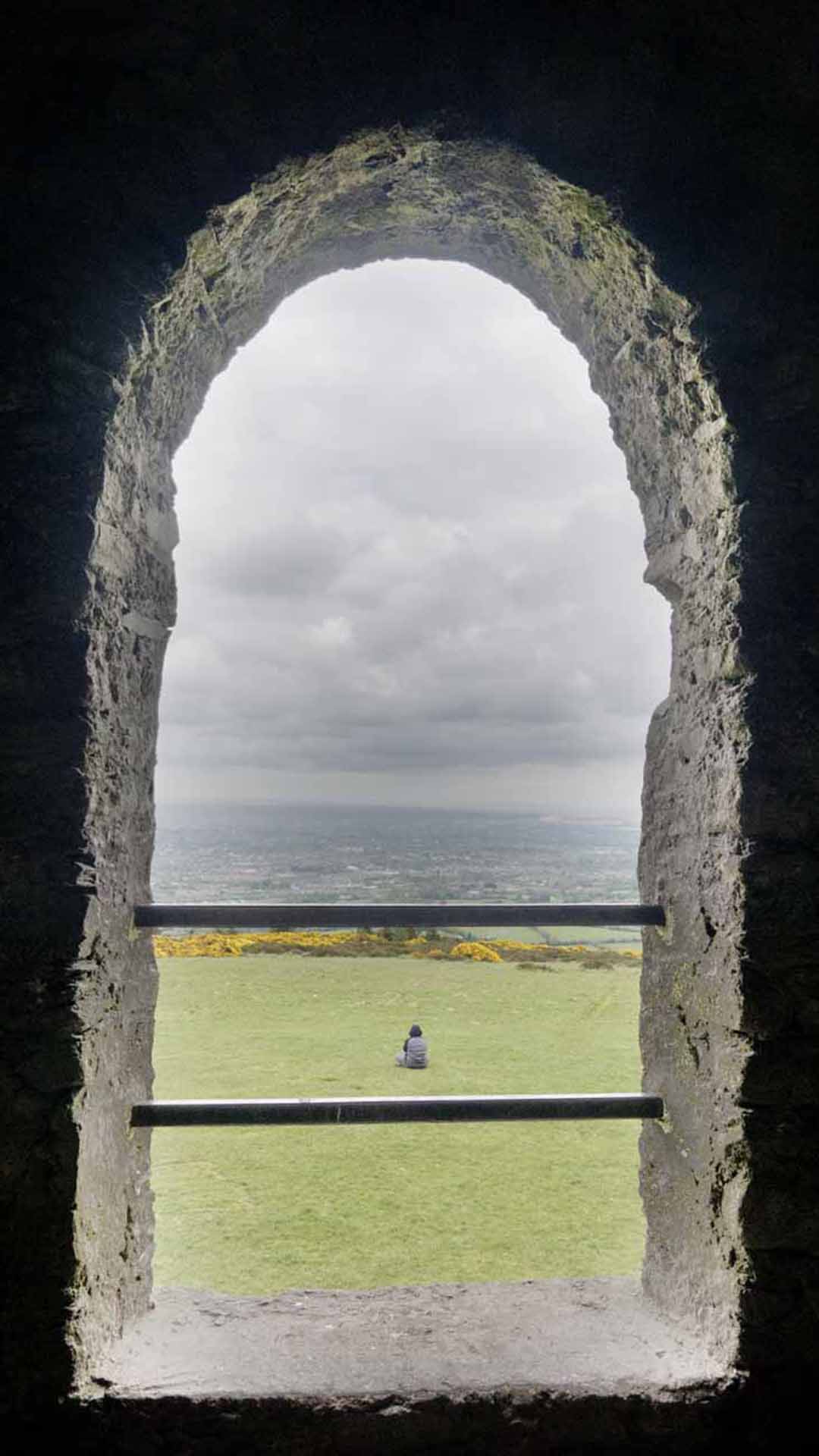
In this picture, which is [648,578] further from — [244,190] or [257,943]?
[257,943]

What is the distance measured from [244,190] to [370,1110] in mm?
1660

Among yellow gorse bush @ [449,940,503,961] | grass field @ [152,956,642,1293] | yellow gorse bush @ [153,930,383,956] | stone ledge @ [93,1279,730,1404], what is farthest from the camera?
yellow gorse bush @ [449,940,503,961]

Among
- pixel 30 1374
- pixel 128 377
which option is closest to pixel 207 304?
pixel 128 377

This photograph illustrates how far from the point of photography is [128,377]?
157 centimetres

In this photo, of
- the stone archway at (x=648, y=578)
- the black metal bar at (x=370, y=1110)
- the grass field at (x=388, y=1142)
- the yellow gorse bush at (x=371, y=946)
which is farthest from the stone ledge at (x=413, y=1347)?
the yellow gorse bush at (x=371, y=946)

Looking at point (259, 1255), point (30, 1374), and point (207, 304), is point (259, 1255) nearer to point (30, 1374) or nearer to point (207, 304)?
point (30, 1374)

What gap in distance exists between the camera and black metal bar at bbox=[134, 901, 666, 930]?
5.12 ft

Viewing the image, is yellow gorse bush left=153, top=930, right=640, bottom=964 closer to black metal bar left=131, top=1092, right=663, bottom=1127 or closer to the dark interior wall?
black metal bar left=131, top=1092, right=663, bottom=1127

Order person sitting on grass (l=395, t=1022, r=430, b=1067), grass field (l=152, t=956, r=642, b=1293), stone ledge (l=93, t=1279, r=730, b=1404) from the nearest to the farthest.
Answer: stone ledge (l=93, t=1279, r=730, b=1404)
grass field (l=152, t=956, r=642, b=1293)
person sitting on grass (l=395, t=1022, r=430, b=1067)

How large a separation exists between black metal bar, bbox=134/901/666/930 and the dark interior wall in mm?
116

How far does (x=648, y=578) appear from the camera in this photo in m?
1.93

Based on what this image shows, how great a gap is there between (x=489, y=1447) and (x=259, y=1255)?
1.98 metres

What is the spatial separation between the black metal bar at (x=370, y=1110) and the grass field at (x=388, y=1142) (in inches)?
57.2

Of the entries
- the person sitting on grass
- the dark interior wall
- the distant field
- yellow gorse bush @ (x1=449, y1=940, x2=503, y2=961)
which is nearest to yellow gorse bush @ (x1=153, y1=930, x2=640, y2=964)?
yellow gorse bush @ (x1=449, y1=940, x2=503, y2=961)
